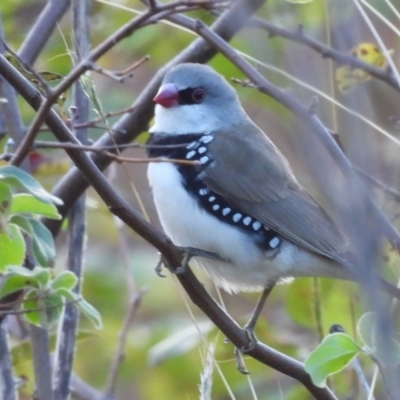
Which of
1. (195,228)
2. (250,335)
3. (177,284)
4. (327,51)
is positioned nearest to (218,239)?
(195,228)

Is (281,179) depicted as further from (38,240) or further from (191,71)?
(38,240)

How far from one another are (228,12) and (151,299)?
8.69 ft

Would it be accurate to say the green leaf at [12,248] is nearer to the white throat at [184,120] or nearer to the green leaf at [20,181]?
the green leaf at [20,181]

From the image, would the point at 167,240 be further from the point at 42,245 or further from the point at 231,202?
the point at 231,202

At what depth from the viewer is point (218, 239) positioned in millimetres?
3326

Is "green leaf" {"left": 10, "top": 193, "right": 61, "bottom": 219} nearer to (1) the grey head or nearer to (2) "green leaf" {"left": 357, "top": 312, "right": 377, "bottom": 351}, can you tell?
(2) "green leaf" {"left": 357, "top": 312, "right": 377, "bottom": 351}

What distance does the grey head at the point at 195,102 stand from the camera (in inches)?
139

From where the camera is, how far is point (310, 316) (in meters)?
3.66

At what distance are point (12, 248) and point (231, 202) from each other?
1.16 meters

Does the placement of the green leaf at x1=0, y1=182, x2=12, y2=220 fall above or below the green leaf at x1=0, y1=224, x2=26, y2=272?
above

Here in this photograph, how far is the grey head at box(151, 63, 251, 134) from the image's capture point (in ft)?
11.6

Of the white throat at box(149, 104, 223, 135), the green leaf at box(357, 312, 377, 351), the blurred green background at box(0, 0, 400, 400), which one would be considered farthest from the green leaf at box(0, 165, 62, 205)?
the white throat at box(149, 104, 223, 135)

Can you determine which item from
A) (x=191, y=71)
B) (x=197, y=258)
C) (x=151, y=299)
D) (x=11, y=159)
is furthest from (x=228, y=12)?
(x=151, y=299)

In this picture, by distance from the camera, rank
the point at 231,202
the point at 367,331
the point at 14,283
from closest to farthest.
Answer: the point at 367,331 → the point at 14,283 → the point at 231,202
